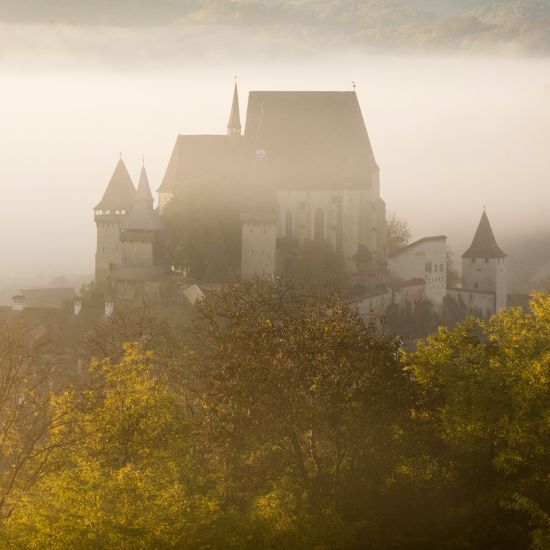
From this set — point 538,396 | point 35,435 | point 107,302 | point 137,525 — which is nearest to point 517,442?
point 538,396

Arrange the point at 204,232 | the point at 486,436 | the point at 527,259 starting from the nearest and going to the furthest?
the point at 486,436 → the point at 204,232 → the point at 527,259

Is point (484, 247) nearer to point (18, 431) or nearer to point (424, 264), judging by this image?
point (424, 264)

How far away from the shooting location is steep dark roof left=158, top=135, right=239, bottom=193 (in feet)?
291

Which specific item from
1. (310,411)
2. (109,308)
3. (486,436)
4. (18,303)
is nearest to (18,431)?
(310,411)

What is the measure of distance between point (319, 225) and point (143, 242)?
17.3 metres

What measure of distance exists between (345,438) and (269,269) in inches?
1824

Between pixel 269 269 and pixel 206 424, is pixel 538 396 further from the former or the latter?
pixel 269 269

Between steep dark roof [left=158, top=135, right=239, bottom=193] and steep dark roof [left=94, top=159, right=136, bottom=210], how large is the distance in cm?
340

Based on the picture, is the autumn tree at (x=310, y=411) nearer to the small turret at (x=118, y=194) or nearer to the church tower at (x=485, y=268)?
the small turret at (x=118, y=194)

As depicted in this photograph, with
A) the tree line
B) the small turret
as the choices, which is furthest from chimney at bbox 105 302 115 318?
the tree line

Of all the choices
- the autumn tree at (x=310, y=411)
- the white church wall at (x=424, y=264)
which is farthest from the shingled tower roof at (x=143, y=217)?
the autumn tree at (x=310, y=411)

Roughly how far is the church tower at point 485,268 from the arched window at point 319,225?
14019mm

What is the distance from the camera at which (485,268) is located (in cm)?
9694

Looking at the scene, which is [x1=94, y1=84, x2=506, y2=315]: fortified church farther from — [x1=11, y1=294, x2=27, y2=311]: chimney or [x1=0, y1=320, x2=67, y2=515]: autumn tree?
[x1=0, y1=320, x2=67, y2=515]: autumn tree
